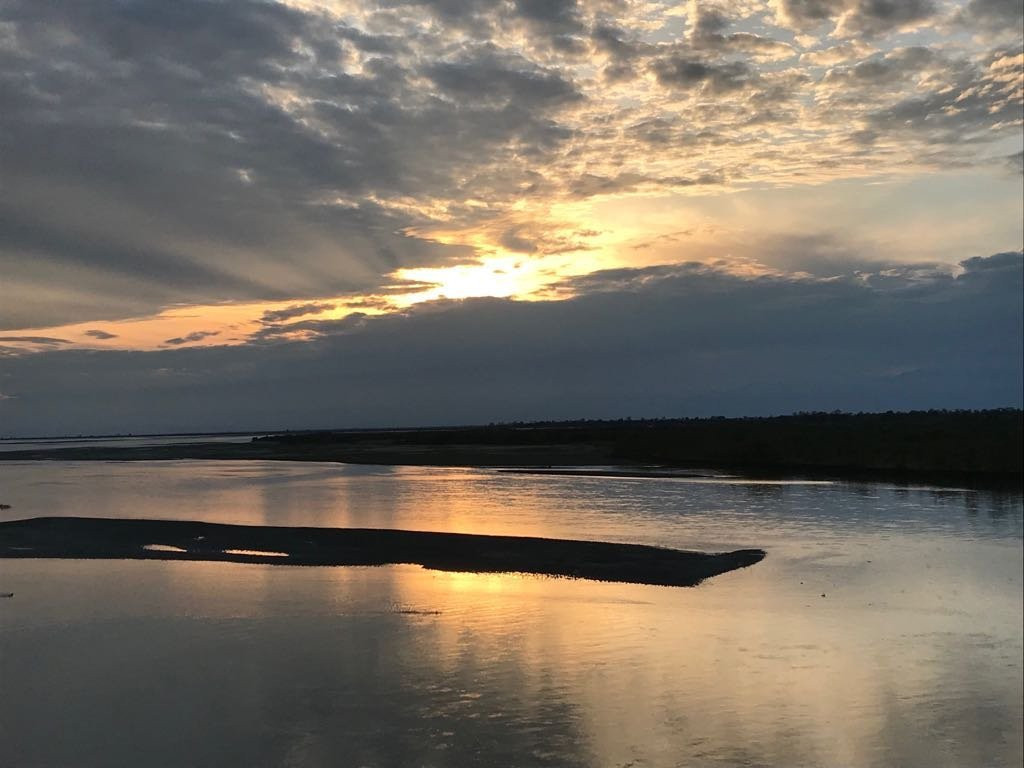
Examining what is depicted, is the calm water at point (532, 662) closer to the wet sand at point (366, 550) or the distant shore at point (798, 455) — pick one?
the wet sand at point (366, 550)

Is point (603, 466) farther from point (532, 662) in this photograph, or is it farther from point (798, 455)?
point (532, 662)

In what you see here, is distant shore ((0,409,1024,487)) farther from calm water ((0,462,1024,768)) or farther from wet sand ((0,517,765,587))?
wet sand ((0,517,765,587))

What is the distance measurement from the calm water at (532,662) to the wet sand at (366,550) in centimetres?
117

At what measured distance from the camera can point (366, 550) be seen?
2694 centimetres

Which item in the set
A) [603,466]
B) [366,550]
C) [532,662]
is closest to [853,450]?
[603,466]

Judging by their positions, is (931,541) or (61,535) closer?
(931,541)

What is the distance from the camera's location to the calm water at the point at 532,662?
437 inches

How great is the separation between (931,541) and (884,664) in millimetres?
13251

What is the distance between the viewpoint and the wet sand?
76.0ft

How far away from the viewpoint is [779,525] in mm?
30500

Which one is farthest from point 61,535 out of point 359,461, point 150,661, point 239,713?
point 359,461

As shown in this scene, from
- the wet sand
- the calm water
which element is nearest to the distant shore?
the calm water

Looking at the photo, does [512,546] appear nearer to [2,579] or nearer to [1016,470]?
[2,579]

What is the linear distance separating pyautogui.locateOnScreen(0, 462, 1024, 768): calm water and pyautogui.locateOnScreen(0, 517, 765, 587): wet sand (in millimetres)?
1172
